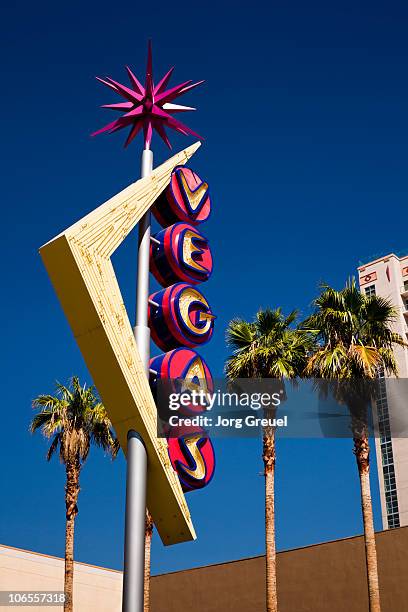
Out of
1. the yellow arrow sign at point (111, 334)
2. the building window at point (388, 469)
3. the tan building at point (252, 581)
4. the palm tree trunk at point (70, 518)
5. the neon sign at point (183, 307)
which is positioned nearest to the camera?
the yellow arrow sign at point (111, 334)

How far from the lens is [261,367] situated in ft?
85.7

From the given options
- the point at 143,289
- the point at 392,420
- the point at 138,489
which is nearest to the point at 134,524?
the point at 138,489

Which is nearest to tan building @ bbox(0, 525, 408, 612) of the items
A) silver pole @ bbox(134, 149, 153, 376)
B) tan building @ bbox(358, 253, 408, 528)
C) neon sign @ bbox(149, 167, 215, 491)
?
neon sign @ bbox(149, 167, 215, 491)

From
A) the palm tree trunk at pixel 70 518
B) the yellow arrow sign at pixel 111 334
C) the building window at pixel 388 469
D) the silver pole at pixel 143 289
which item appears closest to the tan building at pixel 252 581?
the palm tree trunk at pixel 70 518

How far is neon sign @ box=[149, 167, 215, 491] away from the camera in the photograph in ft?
46.9

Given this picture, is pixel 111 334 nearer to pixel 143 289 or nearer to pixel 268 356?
pixel 143 289

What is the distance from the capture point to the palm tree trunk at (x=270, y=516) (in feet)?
75.1

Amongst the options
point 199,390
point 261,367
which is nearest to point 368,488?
point 261,367

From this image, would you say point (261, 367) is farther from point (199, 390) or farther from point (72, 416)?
point (199, 390)

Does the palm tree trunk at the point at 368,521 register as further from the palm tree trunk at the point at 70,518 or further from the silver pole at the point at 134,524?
the silver pole at the point at 134,524

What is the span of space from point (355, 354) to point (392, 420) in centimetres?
3472

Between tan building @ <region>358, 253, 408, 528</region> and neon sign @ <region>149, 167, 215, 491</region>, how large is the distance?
132ft

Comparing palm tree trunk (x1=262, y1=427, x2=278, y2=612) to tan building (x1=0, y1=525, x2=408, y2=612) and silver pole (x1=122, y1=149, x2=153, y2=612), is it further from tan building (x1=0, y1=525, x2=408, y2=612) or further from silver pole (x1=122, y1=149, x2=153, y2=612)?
silver pole (x1=122, y1=149, x2=153, y2=612)

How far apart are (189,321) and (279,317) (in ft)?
38.9
